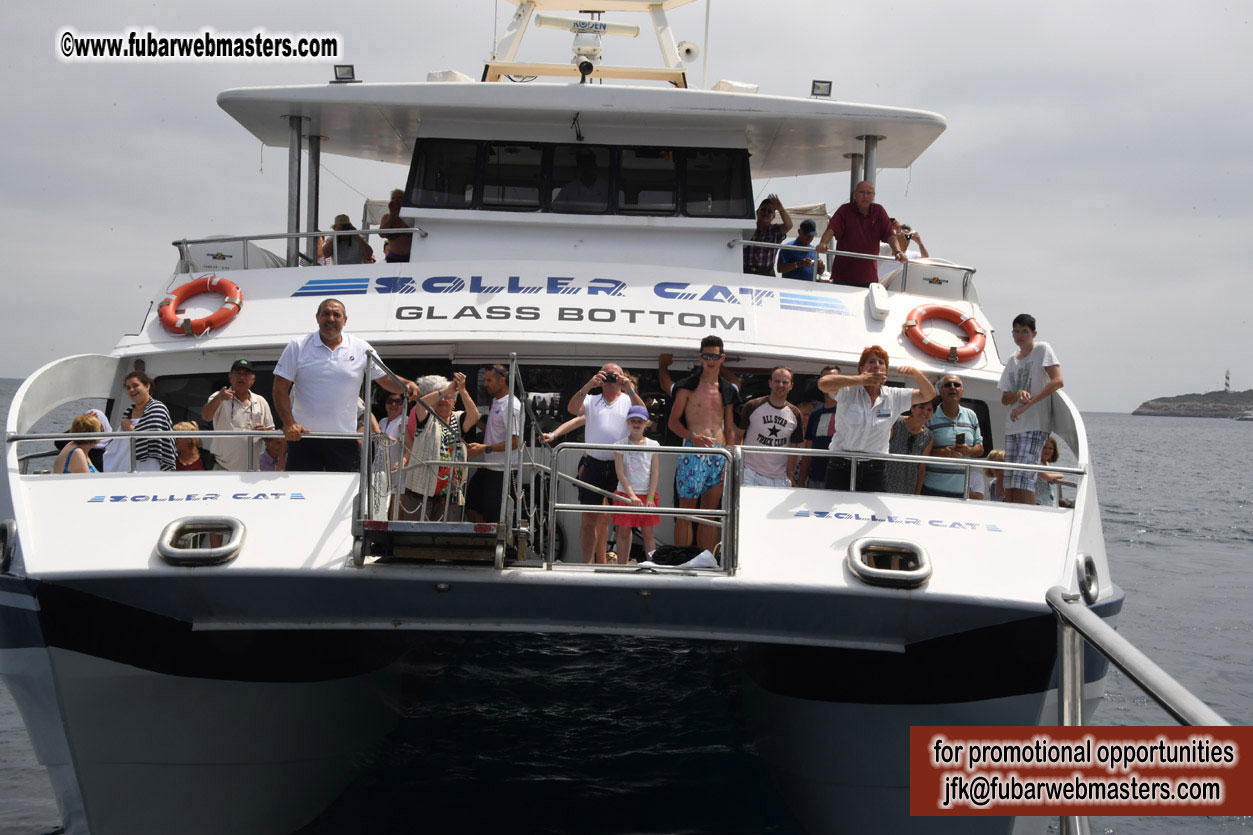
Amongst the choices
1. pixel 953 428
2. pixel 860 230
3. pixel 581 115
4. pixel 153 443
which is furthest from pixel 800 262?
pixel 153 443

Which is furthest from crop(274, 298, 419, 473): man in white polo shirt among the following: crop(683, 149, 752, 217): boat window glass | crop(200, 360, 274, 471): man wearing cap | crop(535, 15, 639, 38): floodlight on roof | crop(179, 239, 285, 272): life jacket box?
crop(535, 15, 639, 38): floodlight on roof

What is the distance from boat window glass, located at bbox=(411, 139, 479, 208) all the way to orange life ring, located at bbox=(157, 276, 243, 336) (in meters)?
1.84

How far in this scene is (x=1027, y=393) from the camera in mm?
6426

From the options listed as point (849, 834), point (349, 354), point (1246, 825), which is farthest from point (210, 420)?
point (1246, 825)

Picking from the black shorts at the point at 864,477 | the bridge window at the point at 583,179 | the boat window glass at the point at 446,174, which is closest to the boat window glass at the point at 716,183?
the bridge window at the point at 583,179

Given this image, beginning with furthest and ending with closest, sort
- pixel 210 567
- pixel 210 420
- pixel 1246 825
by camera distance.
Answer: pixel 1246 825, pixel 210 420, pixel 210 567

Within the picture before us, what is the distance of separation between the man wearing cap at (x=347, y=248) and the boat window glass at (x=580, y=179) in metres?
1.96

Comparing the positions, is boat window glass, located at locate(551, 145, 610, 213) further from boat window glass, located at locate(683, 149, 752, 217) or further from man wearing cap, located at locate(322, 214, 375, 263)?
man wearing cap, located at locate(322, 214, 375, 263)

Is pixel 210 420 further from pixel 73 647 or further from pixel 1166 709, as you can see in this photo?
pixel 1166 709

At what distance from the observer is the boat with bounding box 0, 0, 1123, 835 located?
15.8 ft

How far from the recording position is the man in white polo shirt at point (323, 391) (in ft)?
18.2

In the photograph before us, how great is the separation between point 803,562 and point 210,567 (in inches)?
99.4

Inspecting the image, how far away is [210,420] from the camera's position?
252 inches

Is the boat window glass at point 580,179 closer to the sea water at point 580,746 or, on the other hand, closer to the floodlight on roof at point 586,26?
the floodlight on roof at point 586,26
